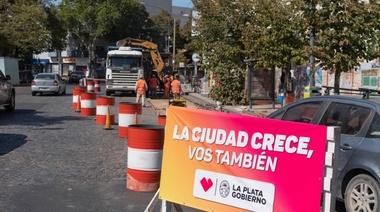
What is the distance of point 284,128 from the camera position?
15.4ft

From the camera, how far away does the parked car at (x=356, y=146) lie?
241 inches

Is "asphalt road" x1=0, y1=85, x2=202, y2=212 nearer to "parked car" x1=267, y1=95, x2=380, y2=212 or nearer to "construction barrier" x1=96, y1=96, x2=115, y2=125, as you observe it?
"construction barrier" x1=96, y1=96, x2=115, y2=125

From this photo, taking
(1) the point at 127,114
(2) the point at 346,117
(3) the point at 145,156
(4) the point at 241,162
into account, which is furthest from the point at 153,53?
(4) the point at 241,162

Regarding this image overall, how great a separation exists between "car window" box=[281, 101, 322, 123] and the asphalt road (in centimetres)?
232

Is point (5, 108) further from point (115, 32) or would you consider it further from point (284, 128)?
point (115, 32)

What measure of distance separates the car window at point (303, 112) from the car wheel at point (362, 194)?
1179 millimetres

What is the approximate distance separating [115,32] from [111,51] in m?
49.8

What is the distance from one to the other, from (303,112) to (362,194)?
159cm

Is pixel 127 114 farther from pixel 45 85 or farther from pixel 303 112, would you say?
pixel 45 85

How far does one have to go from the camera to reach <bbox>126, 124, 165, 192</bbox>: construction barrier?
7621 mm

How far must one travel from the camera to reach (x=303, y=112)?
7.41 metres

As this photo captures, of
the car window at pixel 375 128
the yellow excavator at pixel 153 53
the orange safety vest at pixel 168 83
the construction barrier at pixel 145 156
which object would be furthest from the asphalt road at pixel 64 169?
the yellow excavator at pixel 153 53

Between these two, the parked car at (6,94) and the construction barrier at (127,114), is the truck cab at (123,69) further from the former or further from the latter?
the construction barrier at (127,114)

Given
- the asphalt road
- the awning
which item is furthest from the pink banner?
the awning
